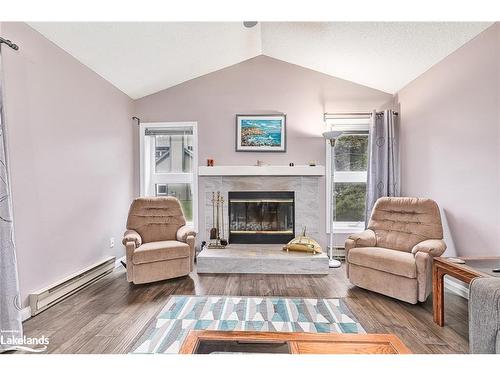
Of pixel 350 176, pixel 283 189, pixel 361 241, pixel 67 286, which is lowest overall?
pixel 67 286

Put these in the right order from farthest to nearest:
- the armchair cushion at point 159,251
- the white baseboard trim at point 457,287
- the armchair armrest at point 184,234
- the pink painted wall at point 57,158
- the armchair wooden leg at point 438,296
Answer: the armchair armrest at point 184,234, the armchair cushion at point 159,251, the white baseboard trim at point 457,287, the pink painted wall at point 57,158, the armchair wooden leg at point 438,296

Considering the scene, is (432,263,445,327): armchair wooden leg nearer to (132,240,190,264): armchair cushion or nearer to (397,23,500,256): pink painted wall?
(397,23,500,256): pink painted wall

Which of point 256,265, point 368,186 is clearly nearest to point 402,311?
point 256,265

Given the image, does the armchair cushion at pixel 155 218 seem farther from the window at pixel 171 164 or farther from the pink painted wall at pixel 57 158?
the window at pixel 171 164

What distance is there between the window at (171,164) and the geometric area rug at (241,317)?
6.20 feet

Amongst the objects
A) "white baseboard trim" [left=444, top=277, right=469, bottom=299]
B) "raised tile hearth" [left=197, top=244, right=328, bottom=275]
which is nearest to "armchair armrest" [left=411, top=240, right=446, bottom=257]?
"white baseboard trim" [left=444, top=277, right=469, bottom=299]

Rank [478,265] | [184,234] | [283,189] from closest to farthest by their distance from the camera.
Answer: [478,265] < [184,234] < [283,189]

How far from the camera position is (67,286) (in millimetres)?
2537

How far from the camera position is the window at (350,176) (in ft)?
13.2

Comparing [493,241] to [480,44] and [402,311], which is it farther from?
[480,44]

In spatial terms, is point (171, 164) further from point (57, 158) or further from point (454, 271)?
point (454, 271)

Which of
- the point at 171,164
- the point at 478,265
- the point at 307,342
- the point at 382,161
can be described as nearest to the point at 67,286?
the point at 171,164

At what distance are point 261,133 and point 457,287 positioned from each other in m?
2.94

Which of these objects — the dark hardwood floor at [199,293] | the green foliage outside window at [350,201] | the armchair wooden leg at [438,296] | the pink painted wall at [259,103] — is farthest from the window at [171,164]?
the armchair wooden leg at [438,296]
